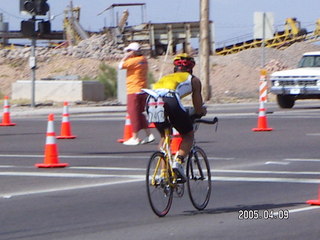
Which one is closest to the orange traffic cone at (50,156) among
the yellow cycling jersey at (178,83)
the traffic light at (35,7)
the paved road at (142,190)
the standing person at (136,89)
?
the paved road at (142,190)

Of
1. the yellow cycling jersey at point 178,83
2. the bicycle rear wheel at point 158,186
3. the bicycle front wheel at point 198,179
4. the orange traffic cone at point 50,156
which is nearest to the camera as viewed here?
the bicycle rear wheel at point 158,186

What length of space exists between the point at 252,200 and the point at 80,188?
99.6 inches

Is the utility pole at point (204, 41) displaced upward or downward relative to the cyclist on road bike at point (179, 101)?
upward

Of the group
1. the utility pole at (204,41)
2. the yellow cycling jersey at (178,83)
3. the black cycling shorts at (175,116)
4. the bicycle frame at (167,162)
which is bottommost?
the bicycle frame at (167,162)

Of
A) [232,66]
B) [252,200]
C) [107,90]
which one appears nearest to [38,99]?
[107,90]

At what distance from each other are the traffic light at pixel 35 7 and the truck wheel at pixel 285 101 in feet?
30.5

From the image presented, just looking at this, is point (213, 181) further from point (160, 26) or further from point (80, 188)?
point (160, 26)

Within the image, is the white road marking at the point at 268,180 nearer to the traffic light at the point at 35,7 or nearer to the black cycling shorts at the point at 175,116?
the black cycling shorts at the point at 175,116

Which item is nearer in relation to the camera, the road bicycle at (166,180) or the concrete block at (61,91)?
the road bicycle at (166,180)

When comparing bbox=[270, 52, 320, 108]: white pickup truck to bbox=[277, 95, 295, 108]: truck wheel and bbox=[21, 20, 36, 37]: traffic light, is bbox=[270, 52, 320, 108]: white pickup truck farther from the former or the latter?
bbox=[21, 20, 36, 37]: traffic light

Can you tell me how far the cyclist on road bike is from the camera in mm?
9805

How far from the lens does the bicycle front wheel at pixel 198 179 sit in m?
10.2

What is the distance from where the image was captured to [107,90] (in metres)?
42.0

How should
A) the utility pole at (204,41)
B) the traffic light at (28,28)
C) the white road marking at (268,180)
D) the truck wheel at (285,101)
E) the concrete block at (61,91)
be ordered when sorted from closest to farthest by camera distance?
1. the white road marking at (268,180)
2. the traffic light at (28,28)
3. the truck wheel at (285,101)
4. the concrete block at (61,91)
5. the utility pole at (204,41)
